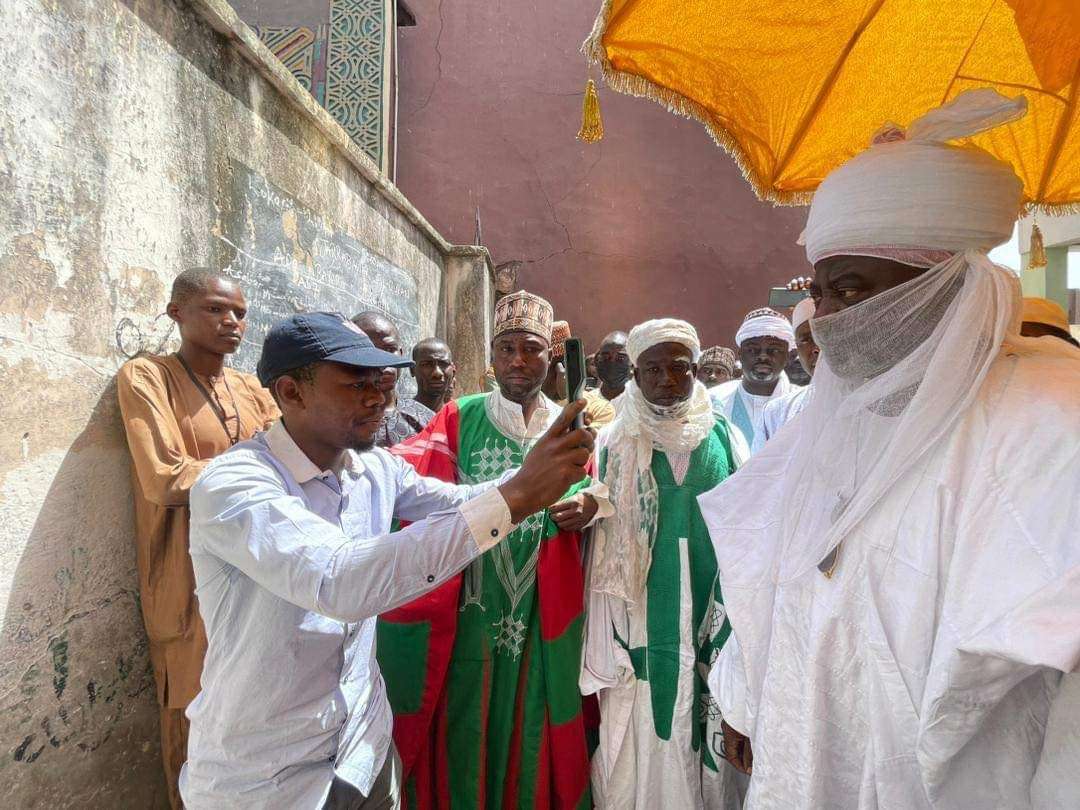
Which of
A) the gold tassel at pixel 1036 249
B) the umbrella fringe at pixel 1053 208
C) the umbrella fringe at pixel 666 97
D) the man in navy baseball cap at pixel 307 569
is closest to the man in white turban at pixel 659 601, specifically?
the umbrella fringe at pixel 666 97

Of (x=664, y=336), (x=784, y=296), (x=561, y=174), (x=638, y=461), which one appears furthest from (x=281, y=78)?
(x=561, y=174)

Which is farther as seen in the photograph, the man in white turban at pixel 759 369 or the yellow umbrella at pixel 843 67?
the man in white turban at pixel 759 369

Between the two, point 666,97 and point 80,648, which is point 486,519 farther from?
point 80,648

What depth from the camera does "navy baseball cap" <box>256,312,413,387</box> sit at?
1.66 meters

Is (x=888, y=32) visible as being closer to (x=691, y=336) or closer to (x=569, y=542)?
(x=691, y=336)

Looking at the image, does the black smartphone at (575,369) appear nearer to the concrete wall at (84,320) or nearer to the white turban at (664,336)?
the white turban at (664,336)

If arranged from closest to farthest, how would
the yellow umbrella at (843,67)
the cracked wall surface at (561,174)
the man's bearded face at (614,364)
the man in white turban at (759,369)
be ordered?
the yellow umbrella at (843,67)
the man in white turban at (759,369)
the man's bearded face at (614,364)
the cracked wall surface at (561,174)

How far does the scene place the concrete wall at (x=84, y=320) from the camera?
205cm

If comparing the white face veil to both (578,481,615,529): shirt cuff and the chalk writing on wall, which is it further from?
the chalk writing on wall

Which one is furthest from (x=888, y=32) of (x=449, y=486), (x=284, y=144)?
(x=284, y=144)

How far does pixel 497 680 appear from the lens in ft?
8.55

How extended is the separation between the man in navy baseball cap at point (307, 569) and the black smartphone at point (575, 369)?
0.05m

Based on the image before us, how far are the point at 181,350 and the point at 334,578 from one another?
5.73ft

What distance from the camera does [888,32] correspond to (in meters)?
2.04
